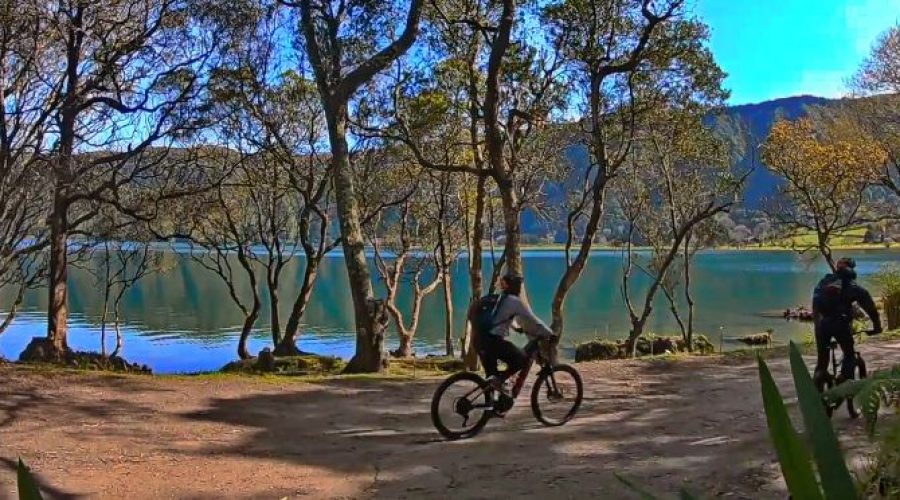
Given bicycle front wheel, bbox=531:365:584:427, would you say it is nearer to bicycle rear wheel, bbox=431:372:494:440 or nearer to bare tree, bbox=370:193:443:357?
bicycle rear wheel, bbox=431:372:494:440

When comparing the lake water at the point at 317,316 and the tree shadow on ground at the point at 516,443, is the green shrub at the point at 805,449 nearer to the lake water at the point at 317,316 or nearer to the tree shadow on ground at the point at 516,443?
the tree shadow on ground at the point at 516,443

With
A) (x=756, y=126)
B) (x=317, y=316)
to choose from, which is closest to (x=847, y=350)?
(x=317, y=316)

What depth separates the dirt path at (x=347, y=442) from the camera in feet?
20.7

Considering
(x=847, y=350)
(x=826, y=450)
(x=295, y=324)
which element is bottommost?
(x=295, y=324)

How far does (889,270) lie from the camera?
70.8 ft

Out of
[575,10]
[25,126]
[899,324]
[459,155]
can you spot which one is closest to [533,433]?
[575,10]

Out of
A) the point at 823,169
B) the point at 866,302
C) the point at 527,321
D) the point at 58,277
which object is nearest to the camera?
the point at 866,302

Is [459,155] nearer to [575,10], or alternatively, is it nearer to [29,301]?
[575,10]

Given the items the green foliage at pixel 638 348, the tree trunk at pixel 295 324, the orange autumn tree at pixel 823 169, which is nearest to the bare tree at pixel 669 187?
the green foliage at pixel 638 348

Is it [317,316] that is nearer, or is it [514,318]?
[514,318]

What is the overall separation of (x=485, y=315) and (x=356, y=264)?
6.19m

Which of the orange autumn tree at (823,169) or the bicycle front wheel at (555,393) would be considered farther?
the orange autumn tree at (823,169)

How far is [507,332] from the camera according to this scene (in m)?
8.07

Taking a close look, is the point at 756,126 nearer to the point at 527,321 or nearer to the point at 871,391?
the point at 527,321
